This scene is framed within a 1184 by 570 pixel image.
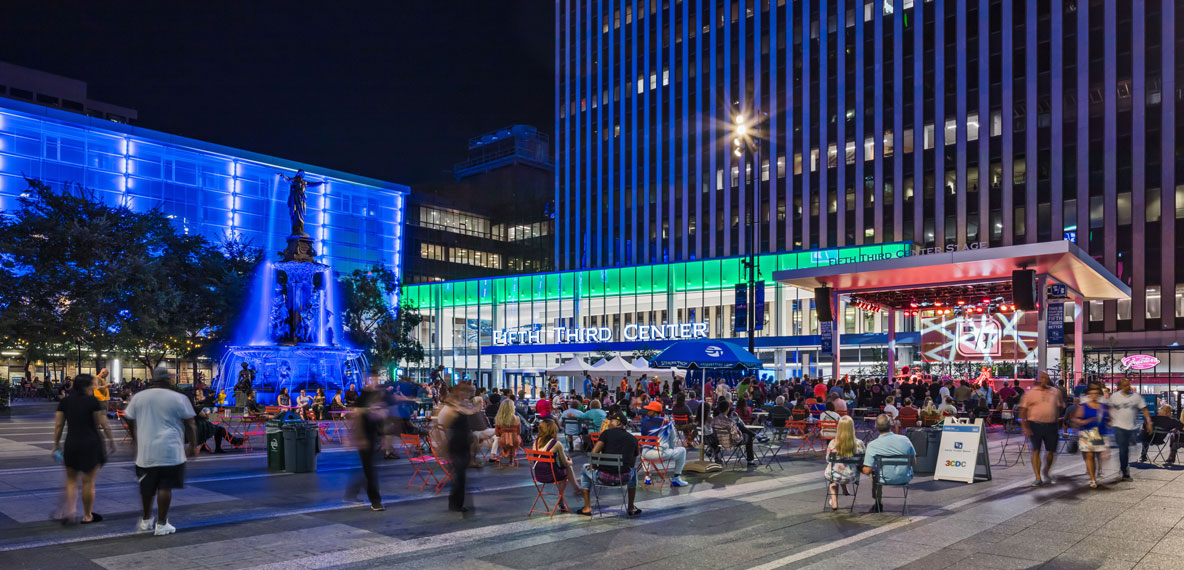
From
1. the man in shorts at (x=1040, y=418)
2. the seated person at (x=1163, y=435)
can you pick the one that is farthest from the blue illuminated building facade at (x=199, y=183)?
the seated person at (x=1163, y=435)

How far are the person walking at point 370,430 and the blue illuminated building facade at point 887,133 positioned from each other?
3413cm

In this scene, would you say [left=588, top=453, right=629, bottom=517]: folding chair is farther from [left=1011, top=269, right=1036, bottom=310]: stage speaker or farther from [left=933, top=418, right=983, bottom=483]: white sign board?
[left=1011, top=269, right=1036, bottom=310]: stage speaker

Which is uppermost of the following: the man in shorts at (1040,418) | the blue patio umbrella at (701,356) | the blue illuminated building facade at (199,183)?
the blue illuminated building facade at (199,183)

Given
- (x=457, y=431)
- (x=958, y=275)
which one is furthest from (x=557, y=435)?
(x=958, y=275)

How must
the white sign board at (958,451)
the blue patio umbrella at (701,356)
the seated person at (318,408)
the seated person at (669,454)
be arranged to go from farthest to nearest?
the seated person at (318,408) → the blue patio umbrella at (701,356) → the white sign board at (958,451) → the seated person at (669,454)

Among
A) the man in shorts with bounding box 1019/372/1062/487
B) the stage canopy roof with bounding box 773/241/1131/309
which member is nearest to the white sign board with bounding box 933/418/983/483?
the man in shorts with bounding box 1019/372/1062/487

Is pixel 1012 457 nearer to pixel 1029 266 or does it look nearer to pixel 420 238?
pixel 1029 266

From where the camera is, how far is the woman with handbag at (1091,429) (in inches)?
525

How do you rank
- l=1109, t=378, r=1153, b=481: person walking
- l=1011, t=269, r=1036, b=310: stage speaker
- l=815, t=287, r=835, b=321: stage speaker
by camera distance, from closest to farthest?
1. l=1109, t=378, r=1153, b=481: person walking
2. l=1011, t=269, r=1036, b=310: stage speaker
3. l=815, t=287, r=835, b=321: stage speaker

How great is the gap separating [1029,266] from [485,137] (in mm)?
93129

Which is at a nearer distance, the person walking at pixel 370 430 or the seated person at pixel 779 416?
the person walking at pixel 370 430

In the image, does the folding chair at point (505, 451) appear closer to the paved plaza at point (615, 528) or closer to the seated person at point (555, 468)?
the paved plaza at point (615, 528)

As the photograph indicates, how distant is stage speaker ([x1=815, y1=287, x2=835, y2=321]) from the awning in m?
0.29

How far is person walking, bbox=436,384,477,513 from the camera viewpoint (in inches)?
412
